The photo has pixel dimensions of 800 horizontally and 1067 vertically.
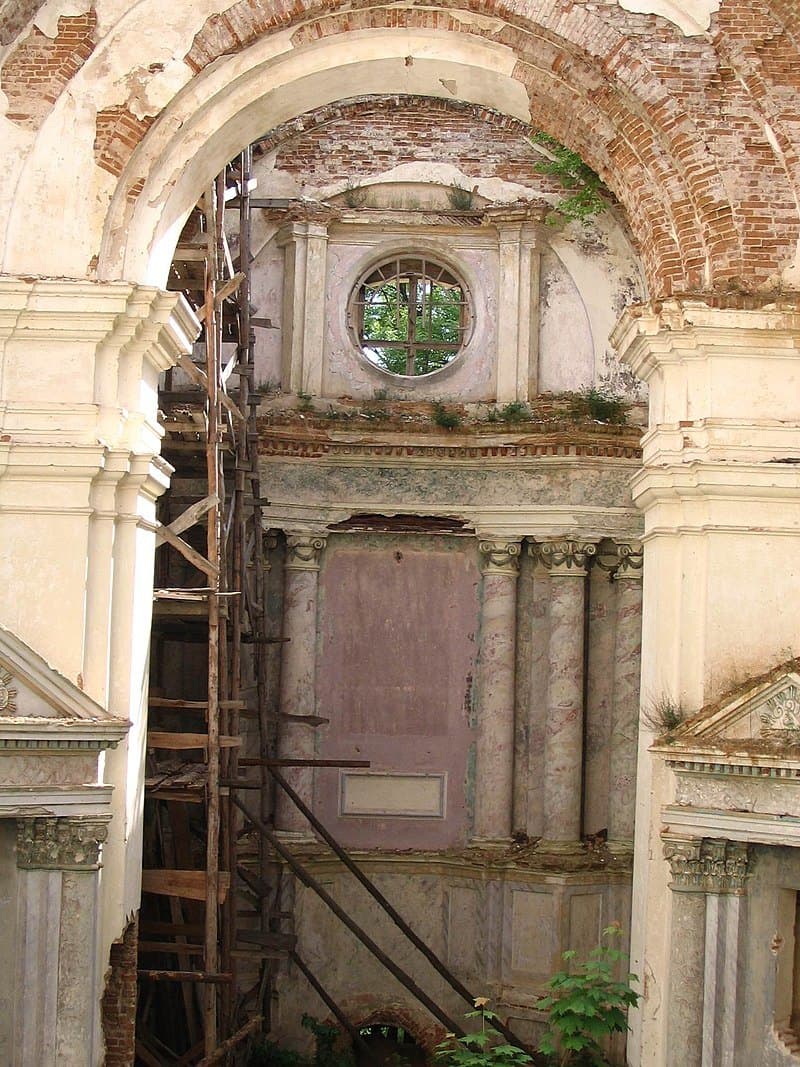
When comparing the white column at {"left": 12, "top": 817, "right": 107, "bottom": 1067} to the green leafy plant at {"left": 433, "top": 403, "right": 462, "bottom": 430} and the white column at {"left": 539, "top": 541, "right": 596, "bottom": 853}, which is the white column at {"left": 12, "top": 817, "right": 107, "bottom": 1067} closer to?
the white column at {"left": 539, "top": 541, "right": 596, "bottom": 853}

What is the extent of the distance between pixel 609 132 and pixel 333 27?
75.9 inches

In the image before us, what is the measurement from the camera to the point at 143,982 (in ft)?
40.3

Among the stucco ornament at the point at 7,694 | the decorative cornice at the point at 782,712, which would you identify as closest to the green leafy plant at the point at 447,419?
the decorative cornice at the point at 782,712

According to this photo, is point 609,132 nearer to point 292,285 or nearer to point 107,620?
point 107,620

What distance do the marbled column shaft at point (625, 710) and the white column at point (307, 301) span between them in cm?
377

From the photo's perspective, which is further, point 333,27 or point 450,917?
point 450,917

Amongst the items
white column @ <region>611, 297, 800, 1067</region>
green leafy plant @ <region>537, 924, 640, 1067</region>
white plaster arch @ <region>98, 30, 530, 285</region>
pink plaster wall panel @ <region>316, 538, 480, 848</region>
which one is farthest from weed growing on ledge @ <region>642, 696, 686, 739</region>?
pink plaster wall panel @ <region>316, 538, 480, 848</region>

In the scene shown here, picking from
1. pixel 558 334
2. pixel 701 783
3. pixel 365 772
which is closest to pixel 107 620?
pixel 701 783

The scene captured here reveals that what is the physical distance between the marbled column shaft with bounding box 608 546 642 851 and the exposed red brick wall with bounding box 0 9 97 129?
25.2ft

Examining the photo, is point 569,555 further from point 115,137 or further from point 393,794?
point 115,137

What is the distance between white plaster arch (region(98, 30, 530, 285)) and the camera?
9.48 metres

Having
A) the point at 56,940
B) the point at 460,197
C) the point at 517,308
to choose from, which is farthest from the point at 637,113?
the point at 56,940

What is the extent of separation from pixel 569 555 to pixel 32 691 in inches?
279

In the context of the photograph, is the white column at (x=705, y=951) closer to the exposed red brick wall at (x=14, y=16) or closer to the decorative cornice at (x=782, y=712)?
the decorative cornice at (x=782, y=712)
